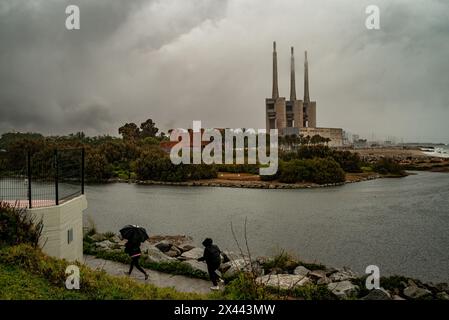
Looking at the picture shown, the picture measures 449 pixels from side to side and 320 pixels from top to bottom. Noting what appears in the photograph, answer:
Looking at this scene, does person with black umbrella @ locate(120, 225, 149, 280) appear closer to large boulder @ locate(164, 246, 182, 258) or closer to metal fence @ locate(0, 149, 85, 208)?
metal fence @ locate(0, 149, 85, 208)

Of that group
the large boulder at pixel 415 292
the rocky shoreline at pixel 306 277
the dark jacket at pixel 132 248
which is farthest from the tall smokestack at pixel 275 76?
the dark jacket at pixel 132 248

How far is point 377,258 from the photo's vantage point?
1652 centimetres

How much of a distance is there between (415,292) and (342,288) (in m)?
2.19

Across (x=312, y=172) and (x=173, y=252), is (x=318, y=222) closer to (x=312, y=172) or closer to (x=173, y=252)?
(x=173, y=252)

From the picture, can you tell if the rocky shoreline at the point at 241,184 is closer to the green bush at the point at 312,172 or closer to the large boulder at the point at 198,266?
the green bush at the point at 312,172

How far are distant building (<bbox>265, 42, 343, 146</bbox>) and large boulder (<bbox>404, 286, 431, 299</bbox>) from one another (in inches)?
4613

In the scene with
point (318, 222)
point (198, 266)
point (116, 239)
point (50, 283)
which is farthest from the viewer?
point (318, 222)

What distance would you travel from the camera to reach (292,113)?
440 feet

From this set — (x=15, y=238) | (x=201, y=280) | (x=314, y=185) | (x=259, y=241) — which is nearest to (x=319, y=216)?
(x=259, y=241)

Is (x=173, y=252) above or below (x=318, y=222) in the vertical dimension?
above

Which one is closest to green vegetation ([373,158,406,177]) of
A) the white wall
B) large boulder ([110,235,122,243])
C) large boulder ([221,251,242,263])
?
large boulder ([221,251,242,263])

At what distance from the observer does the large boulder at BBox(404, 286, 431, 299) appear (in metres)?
11.2

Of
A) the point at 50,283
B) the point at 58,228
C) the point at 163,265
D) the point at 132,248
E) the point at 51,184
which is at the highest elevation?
the point at 51,184

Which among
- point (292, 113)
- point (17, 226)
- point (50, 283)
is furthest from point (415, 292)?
point (292, 113)
